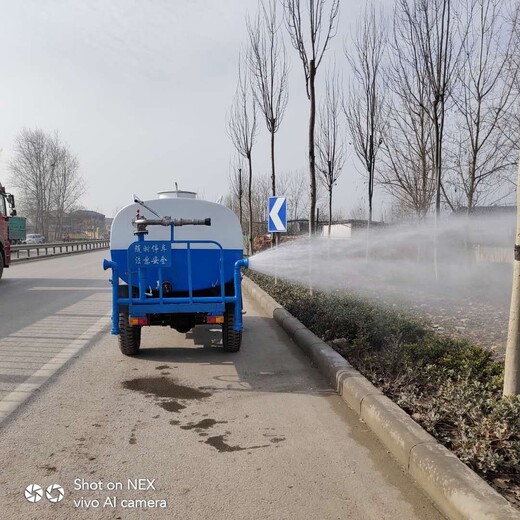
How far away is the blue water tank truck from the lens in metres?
5.88

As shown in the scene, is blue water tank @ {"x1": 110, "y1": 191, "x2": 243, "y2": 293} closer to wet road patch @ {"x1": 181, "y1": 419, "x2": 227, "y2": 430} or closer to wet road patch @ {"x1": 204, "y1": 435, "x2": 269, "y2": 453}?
wet road patch @ {"x1": 181, "y1": 419, "x2": 227, "y2": 430}

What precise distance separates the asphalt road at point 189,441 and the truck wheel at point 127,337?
0.17 m

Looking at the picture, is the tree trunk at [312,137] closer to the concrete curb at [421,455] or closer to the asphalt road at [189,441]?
the asphalt road at [189,441]

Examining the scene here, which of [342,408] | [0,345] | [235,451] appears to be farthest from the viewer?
[0,345]

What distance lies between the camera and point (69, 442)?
372 centimetres

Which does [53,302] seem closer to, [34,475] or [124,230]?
[124,230]

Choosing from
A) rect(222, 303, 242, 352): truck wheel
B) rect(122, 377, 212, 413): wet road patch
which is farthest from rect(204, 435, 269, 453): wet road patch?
rect(222, 303, 242, 352): truck wheel

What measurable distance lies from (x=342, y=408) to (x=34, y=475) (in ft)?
8.74

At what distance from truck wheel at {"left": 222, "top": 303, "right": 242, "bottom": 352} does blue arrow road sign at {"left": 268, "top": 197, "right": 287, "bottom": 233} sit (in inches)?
221

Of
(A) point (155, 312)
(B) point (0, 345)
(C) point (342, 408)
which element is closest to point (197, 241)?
(A) point (155, 312)

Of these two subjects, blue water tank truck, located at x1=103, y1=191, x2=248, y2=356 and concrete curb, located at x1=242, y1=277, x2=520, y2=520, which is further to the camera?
blue water tank truck, located at x1=103, y1=191, x2=248, y2=356

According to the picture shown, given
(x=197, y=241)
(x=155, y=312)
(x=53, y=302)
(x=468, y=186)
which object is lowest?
(x=53, y=302)

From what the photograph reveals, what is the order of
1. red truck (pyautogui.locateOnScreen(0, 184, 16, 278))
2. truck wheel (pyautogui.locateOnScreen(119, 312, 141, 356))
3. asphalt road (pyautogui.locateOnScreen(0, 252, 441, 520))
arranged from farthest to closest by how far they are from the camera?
red truck (pyautogui.locateOnScreen(0, 184, 16, 278)) → truck wheel (pyautogui.locateOnScreen(119, 312, 141, 356)) → asphalt road (pyautogui.locateOnScreen(0, 252, 441, 520))

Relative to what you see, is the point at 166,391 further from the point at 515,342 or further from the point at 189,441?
the point at 515,342
